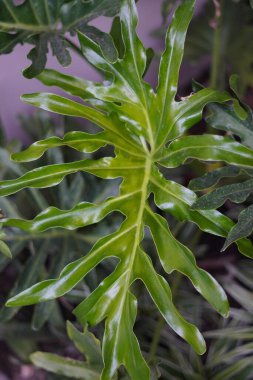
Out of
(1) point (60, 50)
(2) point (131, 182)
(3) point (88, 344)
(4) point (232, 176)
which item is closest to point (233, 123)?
(4) point (232, 176)

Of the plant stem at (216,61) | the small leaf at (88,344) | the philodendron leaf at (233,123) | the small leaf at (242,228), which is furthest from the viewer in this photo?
the plant stem at (216,61)

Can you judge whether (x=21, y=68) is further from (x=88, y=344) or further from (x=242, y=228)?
(x=242, y=228)

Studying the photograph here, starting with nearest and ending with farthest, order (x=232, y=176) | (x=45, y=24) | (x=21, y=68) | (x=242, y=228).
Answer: (x=242, y=228) → (x=232, y=176) → (x=45, y=24) → (x=21, y=68)

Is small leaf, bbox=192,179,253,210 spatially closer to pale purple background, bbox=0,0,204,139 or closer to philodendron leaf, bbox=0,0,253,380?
philodendron leaf, bbox=0,0,253,380

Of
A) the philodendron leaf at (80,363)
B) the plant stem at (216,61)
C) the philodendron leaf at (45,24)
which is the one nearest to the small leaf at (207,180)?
the philodendron leaf at (45,24)

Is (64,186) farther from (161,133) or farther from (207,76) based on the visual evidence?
(207,76)

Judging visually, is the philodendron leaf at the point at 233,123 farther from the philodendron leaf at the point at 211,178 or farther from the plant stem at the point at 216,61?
the plant stem at the point at 216,61

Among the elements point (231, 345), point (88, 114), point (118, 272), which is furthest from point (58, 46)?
point (231, 345)
